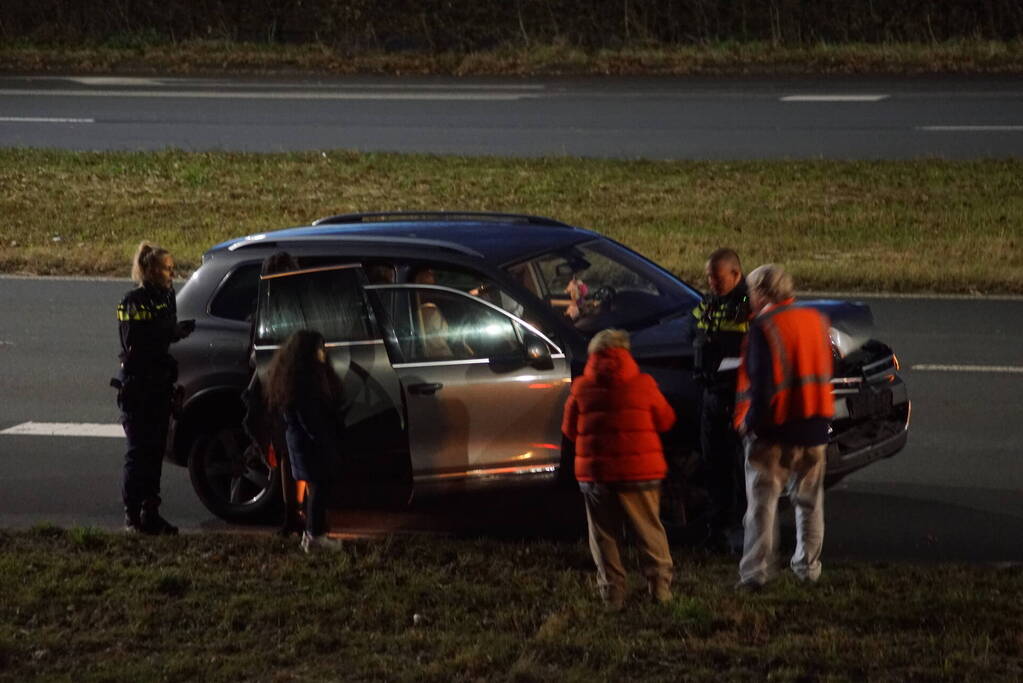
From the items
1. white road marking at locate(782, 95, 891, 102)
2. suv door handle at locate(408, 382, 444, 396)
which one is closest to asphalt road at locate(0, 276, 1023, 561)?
suv door handle at locate(408, 382, 444, 396)

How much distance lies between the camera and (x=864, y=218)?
19.6m

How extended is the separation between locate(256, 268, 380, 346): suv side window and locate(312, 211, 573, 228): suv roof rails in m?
1.35

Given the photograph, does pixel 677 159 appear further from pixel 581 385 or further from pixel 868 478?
pixel 581 385

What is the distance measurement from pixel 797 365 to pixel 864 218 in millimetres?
12371

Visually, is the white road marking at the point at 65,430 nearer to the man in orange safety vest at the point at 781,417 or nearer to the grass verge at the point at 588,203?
the man in orange safety vest at the point at 781,417

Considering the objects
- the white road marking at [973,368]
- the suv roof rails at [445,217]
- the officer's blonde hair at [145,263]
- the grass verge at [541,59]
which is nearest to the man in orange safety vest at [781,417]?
the suv roof rails at [445,217]

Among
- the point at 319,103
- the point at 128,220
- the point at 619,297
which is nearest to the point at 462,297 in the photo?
the point at 619,297

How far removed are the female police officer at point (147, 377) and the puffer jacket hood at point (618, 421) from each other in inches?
105

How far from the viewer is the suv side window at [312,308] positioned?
906 cm

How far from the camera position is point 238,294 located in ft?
32.1

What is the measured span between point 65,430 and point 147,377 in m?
2.93

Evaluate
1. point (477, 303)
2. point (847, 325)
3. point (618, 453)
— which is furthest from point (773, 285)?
point (477, 303)

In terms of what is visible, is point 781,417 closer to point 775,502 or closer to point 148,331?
point 775,502

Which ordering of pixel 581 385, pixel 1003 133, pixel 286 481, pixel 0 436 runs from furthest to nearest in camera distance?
pixel 1003 133 < pixel 0 436 < pixel 286 481 < pixel 581 385
